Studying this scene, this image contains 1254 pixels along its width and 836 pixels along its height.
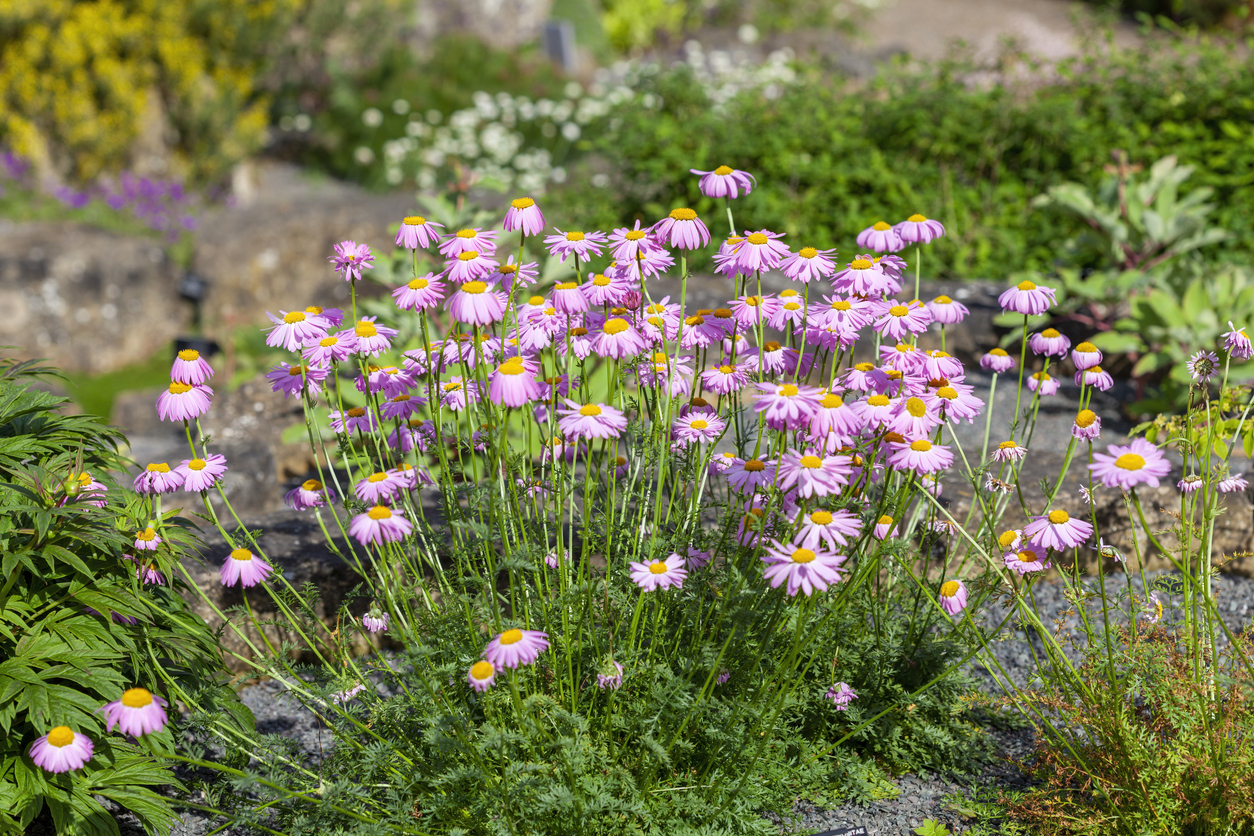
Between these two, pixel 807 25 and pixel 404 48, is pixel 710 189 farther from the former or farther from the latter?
pixel 807 25

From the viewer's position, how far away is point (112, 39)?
962 cm

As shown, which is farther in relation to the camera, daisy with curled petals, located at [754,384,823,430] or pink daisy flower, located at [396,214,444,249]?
pink daisy flower, located at [396,214,444,249]

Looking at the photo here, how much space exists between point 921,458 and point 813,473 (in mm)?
227

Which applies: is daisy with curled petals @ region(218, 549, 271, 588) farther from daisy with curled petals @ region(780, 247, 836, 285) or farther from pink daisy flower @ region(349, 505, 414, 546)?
daisy with curled petals @ region(780, 247, 836, 285)

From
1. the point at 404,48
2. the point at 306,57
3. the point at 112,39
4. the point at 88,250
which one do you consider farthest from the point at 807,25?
the point at 88,250

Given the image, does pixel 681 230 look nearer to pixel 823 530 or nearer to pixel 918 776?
pixel 823 530

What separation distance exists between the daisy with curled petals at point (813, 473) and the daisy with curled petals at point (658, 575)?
0.87ft

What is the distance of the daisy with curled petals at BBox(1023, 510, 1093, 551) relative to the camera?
1.90 meters

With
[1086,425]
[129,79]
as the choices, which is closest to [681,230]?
[1086,425]

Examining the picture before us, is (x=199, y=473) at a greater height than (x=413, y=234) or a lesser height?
lesser

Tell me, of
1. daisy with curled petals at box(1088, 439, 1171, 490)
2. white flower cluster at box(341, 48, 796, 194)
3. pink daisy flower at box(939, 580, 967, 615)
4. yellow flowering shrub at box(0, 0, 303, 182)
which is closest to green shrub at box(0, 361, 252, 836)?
pink daisy flower at box(939, 580, 967, 615)

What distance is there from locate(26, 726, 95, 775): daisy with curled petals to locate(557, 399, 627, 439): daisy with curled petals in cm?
102

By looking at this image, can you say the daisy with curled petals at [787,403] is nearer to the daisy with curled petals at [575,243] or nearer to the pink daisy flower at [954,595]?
the daisy with curled petals at [575,243]

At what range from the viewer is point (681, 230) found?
196cm
